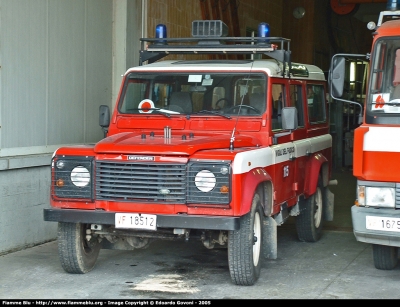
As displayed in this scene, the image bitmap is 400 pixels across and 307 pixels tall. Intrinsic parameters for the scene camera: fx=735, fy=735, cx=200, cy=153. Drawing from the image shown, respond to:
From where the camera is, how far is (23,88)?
28.3ft

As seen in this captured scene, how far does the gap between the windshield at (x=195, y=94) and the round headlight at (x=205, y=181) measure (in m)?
1.37

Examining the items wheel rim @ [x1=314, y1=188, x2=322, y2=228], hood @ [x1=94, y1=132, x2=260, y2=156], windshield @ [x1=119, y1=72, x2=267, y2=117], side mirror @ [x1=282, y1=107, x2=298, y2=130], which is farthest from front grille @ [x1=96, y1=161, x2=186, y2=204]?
wheel rim @ [x1=314, y1=188, x2=322, y2=228]

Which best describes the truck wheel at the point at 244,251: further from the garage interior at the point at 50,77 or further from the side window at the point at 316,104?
the garage interior at the point at 50,77

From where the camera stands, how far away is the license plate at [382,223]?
6.59m

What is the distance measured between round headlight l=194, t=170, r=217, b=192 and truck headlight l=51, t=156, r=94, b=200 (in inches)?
39.7

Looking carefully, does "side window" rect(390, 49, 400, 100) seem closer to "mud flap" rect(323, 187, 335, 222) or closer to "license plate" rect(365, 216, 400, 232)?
"license plate" rect(365, 216, 400, 232)

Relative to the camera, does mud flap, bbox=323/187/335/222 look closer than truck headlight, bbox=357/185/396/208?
No

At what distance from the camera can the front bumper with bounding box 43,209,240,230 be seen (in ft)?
20.7

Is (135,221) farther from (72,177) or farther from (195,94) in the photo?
(195,94)

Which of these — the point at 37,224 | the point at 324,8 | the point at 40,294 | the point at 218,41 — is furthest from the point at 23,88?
the point at 324,8

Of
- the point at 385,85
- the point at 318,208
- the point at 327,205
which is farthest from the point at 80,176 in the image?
the point at 327,205

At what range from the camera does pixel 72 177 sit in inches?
266

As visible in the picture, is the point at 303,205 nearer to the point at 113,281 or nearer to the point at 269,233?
the point at 269,233

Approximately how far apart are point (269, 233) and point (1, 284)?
8.57 ft
